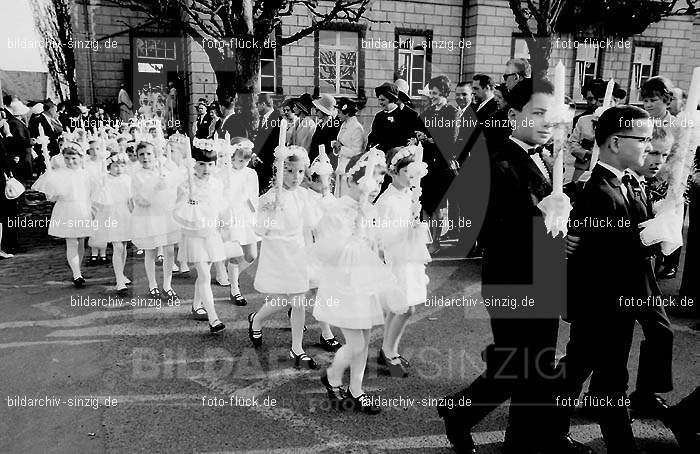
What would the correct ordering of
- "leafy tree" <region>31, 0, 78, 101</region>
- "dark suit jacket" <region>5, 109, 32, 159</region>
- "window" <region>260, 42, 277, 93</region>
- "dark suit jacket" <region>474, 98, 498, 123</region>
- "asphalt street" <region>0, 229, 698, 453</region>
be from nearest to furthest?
"asphalt street" <region>0, 229, 698, 453</region> → "dark suit jacket" <region>474, 98, 498, 123</region> → "dark suit jacket" <region>5, 109, 32, 159</region> → "window" <region>260, 42, 277, 93</region> → "leafy tree" <region>31, 0, 78, 101</region>

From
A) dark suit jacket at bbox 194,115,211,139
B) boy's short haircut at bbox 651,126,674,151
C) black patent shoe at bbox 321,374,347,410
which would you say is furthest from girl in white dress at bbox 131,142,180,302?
dark suit jacket at bbox 194,115,211,139

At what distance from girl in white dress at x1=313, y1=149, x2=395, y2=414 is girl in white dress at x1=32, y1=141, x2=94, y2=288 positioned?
4132mm

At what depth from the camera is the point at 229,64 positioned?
12125 millimetres

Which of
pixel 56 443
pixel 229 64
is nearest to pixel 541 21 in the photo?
pixel 229 64

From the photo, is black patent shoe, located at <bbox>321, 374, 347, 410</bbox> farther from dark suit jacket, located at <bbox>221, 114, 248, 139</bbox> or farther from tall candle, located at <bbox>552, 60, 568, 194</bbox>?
dark suit jacket, located at <bbox>221, 114, 248, 139</bbox>

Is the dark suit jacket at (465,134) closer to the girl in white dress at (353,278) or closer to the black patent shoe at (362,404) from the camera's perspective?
the girl in white dress at (353,278)

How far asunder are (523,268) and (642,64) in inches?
877

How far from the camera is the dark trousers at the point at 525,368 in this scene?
9.91 feet

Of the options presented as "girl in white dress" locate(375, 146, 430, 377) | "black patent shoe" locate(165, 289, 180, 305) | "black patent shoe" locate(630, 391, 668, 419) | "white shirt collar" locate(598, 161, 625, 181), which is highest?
"white shirt collar" locate(598, 161, 625, 181)

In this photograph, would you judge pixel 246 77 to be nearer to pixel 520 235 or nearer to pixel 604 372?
pixel 520 235

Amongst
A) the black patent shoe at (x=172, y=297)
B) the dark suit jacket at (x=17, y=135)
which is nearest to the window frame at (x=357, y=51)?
the dark suit jacket at (x=17, y=135)

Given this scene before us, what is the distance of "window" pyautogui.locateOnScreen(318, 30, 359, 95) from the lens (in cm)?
1855

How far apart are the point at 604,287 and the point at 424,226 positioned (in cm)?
137

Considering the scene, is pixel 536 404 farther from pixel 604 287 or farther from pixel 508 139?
pixel 508 139
